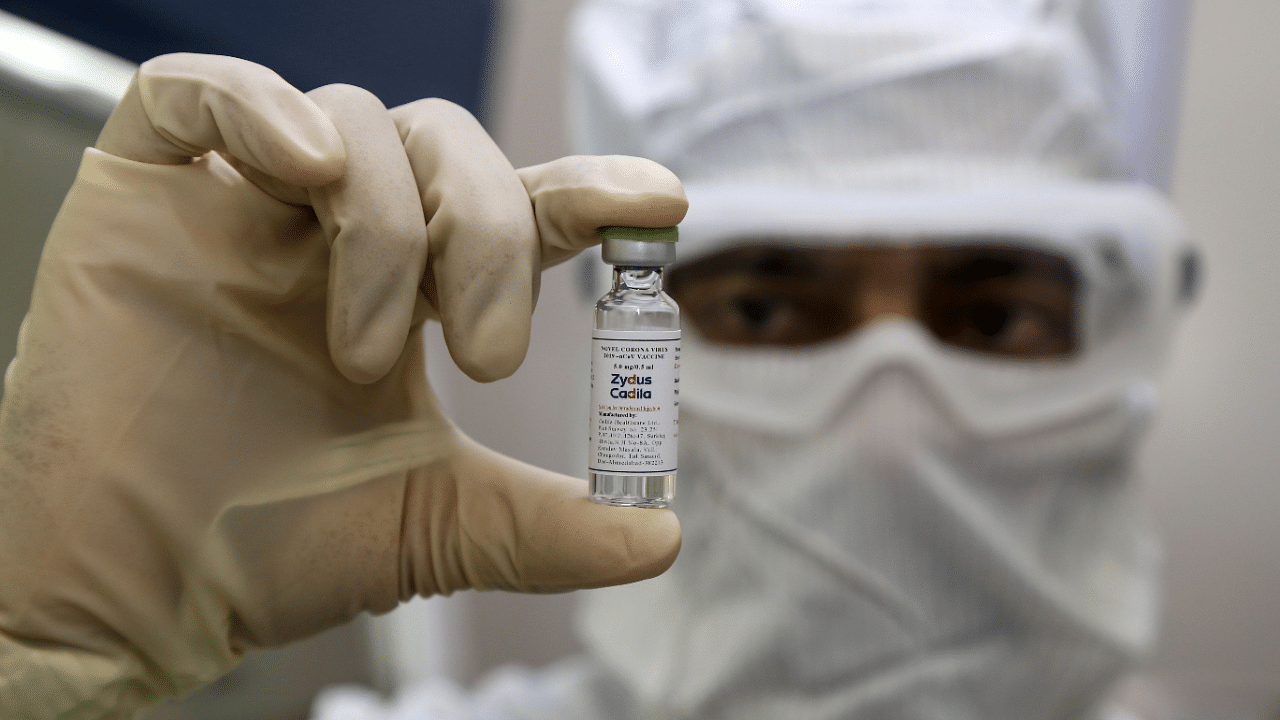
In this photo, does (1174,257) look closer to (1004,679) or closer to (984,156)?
(984,156)

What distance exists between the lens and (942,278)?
1177 millimetres

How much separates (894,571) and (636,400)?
758mm

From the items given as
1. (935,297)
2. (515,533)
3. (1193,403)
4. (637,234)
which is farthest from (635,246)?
(1193,403)

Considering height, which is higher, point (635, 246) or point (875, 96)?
point (875, 96)

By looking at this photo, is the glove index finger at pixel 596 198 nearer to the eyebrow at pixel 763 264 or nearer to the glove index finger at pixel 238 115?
the glove index finger at pixel 238 115

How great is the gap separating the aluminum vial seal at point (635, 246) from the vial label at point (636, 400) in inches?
1.8

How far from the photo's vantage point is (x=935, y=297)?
1185mm

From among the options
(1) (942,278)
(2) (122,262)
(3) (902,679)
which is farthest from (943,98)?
(2) (122,262)

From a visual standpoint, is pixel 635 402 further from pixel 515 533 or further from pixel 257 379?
pixel 257 379

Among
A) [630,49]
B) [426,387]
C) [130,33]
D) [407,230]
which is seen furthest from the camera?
[630,49]

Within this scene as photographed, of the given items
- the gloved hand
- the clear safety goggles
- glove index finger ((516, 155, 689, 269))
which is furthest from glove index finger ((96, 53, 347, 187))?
the clear safety goggles

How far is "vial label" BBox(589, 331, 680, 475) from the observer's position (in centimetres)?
52

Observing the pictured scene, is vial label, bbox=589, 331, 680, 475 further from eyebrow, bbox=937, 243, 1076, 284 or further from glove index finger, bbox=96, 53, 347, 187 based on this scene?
eyebrow, bbox=937, 243, 1076, 284

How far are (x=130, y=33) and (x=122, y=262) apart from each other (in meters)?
0.49
